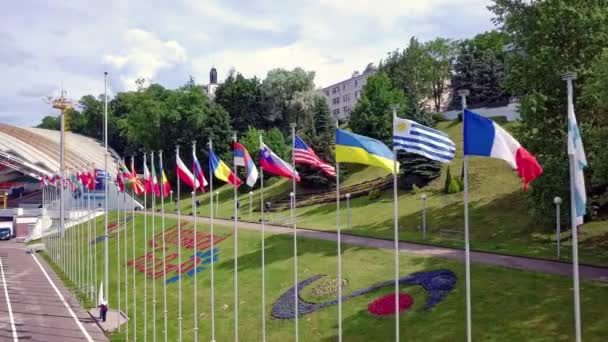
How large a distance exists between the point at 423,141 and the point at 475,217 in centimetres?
2776

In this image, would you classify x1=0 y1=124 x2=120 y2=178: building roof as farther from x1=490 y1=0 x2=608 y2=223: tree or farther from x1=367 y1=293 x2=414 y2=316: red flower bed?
x1=367 y1=293 x2=414 y2=316: red flower bed

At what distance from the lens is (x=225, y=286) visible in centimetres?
3284

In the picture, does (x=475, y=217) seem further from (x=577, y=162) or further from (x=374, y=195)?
(x=577, y=162)

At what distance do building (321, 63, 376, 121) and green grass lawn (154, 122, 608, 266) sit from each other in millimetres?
65100

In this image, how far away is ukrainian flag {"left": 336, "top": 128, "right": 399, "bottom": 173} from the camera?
17.1m

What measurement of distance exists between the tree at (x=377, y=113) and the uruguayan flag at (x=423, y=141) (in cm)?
5074

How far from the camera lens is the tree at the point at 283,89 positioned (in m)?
92.9

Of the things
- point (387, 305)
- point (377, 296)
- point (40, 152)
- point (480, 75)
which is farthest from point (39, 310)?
point (40, 152)

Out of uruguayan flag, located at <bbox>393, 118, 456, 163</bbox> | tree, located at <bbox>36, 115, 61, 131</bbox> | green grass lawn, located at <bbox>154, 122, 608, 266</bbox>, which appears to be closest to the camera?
uruguayan flag, located at <bbox>393, 118, 456, 163</bbox>

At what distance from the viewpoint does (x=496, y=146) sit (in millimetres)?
13258

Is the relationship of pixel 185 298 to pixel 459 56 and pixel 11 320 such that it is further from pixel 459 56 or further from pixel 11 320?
pixel 459 56

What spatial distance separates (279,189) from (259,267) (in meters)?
34.3

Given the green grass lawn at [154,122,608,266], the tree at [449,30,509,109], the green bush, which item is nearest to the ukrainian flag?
the green grass lawn at [154,122,608,266]

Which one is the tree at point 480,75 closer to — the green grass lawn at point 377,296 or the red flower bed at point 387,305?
the green grass lawn at point 377,296
